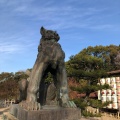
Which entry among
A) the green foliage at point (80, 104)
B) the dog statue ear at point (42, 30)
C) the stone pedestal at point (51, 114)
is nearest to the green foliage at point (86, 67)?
the green foliage at point (80, 104)

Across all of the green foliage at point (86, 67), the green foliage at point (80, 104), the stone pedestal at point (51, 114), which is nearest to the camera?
the stone pedestal at point (51, 114)

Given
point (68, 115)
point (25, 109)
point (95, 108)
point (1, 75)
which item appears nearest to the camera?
point (25, 109)

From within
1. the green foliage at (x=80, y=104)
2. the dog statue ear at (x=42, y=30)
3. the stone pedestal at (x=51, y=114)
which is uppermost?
the dog statue ear at (x=42, y=30)

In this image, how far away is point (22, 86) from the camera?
4379mm

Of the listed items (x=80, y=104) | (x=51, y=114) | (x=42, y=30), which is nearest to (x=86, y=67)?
(x=80, y=104)

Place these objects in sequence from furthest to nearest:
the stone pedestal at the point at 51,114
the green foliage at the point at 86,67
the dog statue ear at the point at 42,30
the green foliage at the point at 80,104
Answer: the green foliage at the point at 86,67 < the green foliage at the point at 80,104 < the dog statue ear at the point at 42,30 < the stone pedestal at the point at 51,114

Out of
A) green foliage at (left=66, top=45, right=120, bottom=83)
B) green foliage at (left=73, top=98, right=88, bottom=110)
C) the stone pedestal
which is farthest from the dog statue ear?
green foliage at (left=66, top=45, right=120, bottom=83)

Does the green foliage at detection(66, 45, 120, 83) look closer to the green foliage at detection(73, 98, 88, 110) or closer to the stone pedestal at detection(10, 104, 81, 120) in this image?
the green foliage at detection(73, 98, 88, 110)

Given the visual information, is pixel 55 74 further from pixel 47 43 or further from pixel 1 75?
pixel 1 75

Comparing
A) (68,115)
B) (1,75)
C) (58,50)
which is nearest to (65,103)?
(68,115)

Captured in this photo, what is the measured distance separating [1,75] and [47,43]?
1534 inches

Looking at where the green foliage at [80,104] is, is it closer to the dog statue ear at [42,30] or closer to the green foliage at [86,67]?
the green foliage at [86,67]

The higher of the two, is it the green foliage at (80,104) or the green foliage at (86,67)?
the green foliage at (86,67)

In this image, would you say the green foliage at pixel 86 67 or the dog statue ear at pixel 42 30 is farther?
the green foliage at pixel 86 67
